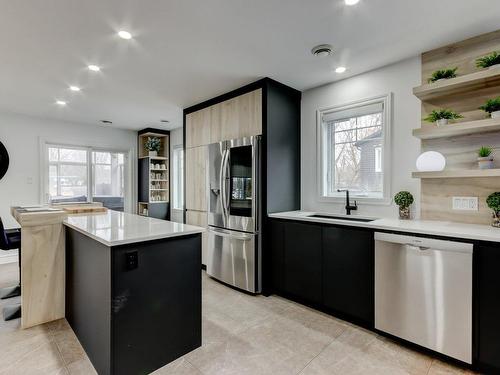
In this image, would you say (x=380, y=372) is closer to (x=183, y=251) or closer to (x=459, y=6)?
(x=183, y=251)

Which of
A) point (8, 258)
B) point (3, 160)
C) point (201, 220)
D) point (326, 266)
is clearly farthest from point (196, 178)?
point (8, 258)

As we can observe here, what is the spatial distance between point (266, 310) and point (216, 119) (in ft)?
8.28

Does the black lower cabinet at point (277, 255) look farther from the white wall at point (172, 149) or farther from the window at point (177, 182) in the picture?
the window at point (177, 182)

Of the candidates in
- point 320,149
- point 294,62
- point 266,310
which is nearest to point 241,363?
point 266,310

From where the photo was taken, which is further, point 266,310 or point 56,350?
point 266,310

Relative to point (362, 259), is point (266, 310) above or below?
below

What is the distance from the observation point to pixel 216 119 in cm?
380

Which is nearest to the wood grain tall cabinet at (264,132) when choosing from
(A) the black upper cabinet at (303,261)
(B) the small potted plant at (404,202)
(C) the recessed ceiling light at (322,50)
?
(A) the black upper cabinet at (303,261)

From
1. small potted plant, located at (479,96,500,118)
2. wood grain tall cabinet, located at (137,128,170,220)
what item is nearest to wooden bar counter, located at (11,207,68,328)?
wood grain tall cabinet, located at (137,128,170,220)

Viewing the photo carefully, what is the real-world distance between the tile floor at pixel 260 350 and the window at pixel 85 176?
3.33 metres

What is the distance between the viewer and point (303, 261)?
2832mm

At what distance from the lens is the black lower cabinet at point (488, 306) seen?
1.73m

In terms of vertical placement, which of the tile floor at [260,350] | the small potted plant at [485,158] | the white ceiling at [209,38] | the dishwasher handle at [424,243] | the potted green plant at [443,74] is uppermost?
the white ceiling at [209,38]

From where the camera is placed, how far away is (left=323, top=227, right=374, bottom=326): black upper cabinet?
234cm
